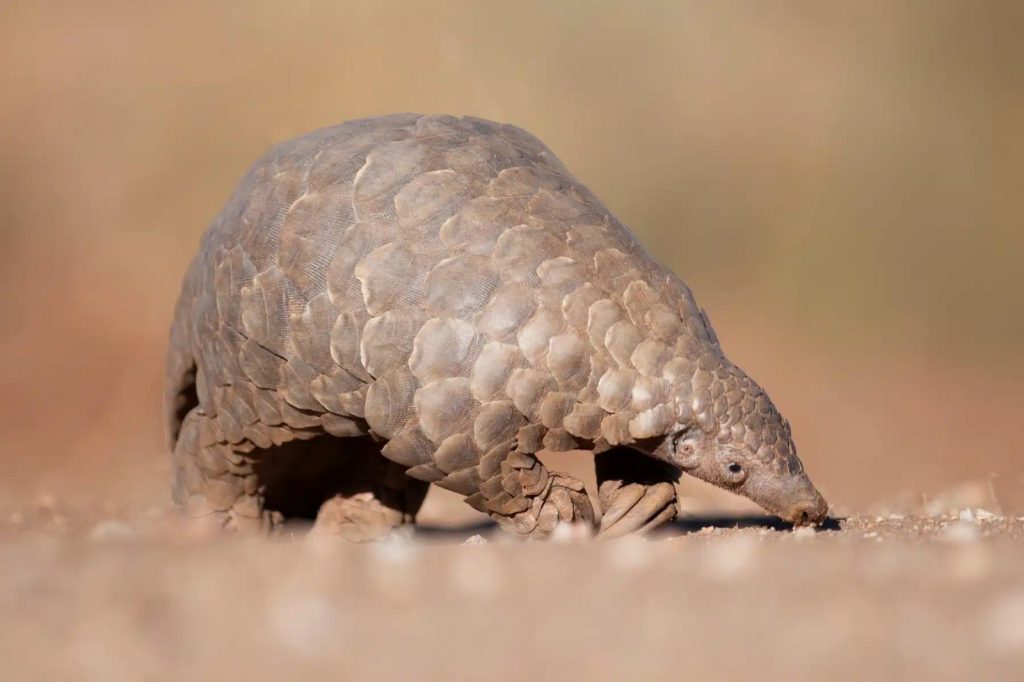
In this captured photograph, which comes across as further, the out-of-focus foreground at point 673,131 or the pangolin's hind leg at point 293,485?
A: the out-of-focus foreground at point 673,131

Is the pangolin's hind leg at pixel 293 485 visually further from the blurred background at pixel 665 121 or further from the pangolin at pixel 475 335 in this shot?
the blurred background at pixel 665 121

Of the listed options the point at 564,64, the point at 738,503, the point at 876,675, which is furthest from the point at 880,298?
the point at 876,675

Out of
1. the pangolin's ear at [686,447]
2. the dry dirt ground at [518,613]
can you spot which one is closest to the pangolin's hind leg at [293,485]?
the pangolin's ear at [686,447]

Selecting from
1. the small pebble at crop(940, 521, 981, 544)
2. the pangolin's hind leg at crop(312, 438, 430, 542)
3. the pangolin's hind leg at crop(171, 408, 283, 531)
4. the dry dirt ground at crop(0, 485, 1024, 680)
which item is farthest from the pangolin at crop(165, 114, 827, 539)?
the pangolin's hind leg at crop(312, 438, 430, 542)

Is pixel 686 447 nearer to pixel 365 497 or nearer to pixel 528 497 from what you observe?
pixel 528 497

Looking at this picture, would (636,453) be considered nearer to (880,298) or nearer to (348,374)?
(348,374)

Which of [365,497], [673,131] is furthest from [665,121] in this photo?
[365,497]
